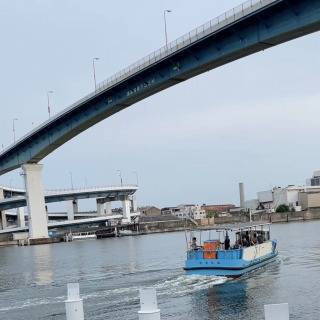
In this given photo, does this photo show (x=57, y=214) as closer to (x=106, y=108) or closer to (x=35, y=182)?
(x=35, y=182)

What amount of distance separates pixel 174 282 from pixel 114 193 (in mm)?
110841

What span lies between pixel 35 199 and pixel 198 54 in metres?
59.1

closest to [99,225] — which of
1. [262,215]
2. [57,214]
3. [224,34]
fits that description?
[57,214]

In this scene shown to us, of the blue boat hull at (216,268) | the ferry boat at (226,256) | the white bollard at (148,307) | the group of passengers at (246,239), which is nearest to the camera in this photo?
the white bollard at (148,307)

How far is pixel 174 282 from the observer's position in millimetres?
31406

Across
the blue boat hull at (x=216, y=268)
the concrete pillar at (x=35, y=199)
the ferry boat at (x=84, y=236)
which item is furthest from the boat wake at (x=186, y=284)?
the ferry boat at (x=84, y=236)

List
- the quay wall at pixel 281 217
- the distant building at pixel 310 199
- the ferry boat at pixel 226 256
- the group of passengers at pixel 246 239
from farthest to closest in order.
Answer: the distant building at pixel 310 199, the quay wall at pixel 281 217, the group of passengers at pixel 246 239, the ferry boat at pixel 226 256

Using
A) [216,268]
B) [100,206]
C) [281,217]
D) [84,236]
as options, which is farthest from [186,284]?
[281,217]

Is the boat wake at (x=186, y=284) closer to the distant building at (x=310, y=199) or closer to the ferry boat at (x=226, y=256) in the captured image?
the ferry boat at (x=226, y=256)

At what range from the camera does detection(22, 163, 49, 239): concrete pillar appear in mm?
95062

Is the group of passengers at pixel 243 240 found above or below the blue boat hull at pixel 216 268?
above

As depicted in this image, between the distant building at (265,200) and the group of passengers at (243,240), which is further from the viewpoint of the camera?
the distant building at (265,200)

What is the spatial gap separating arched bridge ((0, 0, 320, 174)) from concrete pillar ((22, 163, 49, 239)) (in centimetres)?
1629

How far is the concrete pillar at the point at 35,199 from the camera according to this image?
312 ft
